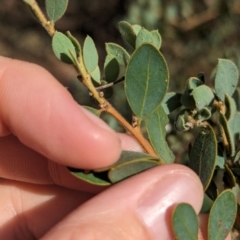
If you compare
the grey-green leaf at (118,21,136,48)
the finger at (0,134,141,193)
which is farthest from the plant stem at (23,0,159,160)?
the finger at (0,134,141,193)

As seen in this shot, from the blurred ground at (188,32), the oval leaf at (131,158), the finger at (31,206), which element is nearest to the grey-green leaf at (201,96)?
the oval leaf at (131,158)

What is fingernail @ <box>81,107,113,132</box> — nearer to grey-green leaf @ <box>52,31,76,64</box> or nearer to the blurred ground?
grey-green leaf @ <box>52,31,76,64</box>

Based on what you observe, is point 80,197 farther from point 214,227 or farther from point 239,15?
point 239,15

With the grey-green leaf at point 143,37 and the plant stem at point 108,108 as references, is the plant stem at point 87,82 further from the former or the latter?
the grey-green leaf at point 143,37

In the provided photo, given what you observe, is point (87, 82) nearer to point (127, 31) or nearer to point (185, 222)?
point (127, 31)

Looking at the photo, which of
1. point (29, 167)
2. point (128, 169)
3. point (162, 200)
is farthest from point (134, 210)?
point (29, 167)
